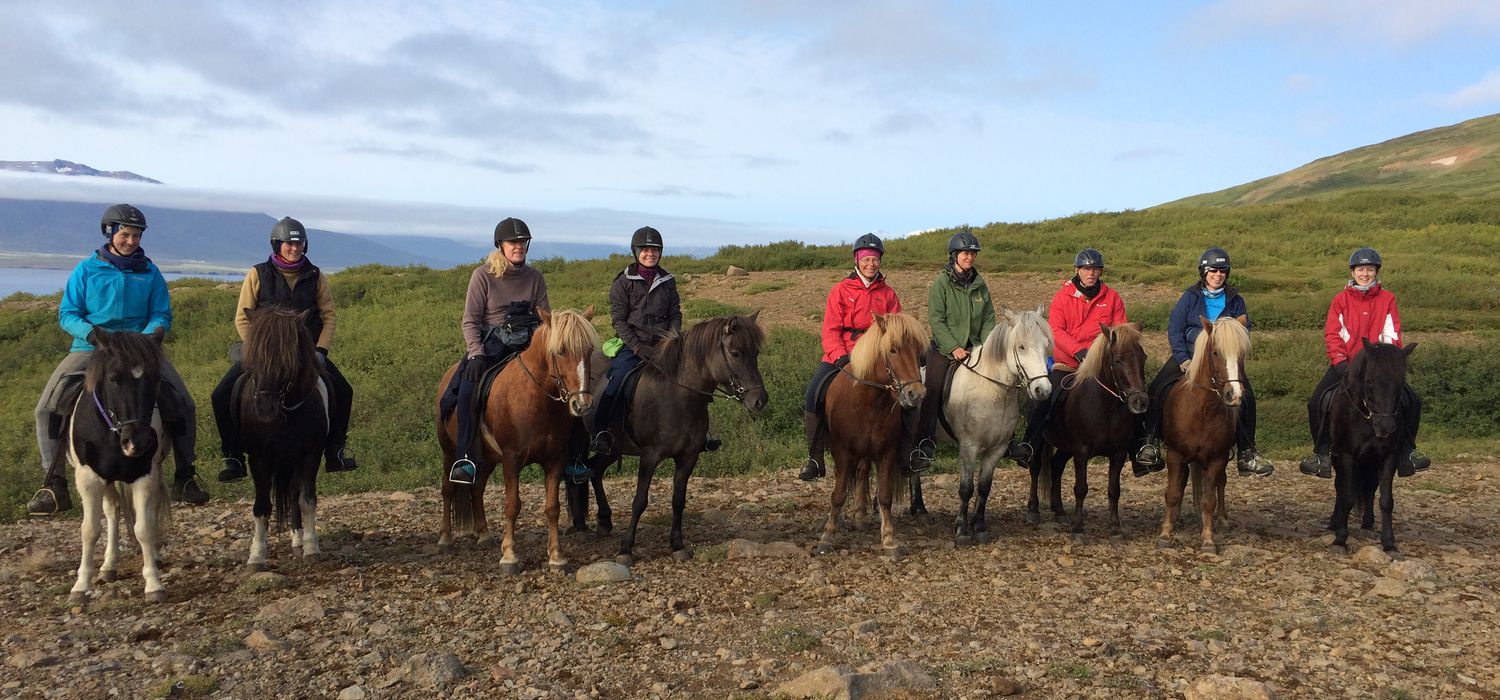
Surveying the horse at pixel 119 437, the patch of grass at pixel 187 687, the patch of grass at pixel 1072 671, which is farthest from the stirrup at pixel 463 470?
the patch of grass at pixel 1072 671

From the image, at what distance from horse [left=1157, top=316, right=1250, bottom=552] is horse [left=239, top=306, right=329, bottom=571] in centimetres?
730

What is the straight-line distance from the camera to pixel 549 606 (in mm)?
6918

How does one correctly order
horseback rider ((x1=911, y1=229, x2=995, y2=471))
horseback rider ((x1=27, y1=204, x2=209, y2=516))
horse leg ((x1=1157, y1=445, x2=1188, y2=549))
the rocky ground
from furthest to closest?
horseback rider ((x1=911, y1=229, x2=995, y2=471)) < horse leg ((x1=1157, y1=445, x2=1188, y2=549)) < horseback rider ((x1=27, y1=204, x2=209, y2=516)) < the rocky ground

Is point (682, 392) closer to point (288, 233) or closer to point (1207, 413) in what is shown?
point (288, 233)

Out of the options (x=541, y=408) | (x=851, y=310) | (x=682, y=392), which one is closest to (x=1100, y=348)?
(x=851, y=310)

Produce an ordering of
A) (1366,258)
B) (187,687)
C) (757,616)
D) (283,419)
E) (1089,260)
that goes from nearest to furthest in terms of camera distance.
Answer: (187,687)
(757,616)
(283,419)
(1366,258)
(1089,260)

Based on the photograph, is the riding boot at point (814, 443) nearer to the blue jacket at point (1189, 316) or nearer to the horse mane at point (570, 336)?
the horse mane at point (570, 336)

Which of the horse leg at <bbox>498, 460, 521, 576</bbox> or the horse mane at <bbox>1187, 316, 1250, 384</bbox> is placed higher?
the horse mane at <bbox>1187, 316, 1250, 384</bbox>

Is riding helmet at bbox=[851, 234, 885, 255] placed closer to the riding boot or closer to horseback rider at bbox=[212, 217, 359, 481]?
the riding boot

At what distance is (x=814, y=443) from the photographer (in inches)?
357

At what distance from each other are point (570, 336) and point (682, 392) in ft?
3.98

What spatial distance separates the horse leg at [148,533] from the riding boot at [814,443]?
17.2 ft

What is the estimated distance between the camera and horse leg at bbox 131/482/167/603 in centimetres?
690

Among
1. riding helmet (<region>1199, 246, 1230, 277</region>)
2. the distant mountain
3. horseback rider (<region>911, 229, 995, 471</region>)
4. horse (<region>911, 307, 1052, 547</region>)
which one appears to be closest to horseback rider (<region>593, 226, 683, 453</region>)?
horseback rider (<region>911, 229, 995, 471</region>)
